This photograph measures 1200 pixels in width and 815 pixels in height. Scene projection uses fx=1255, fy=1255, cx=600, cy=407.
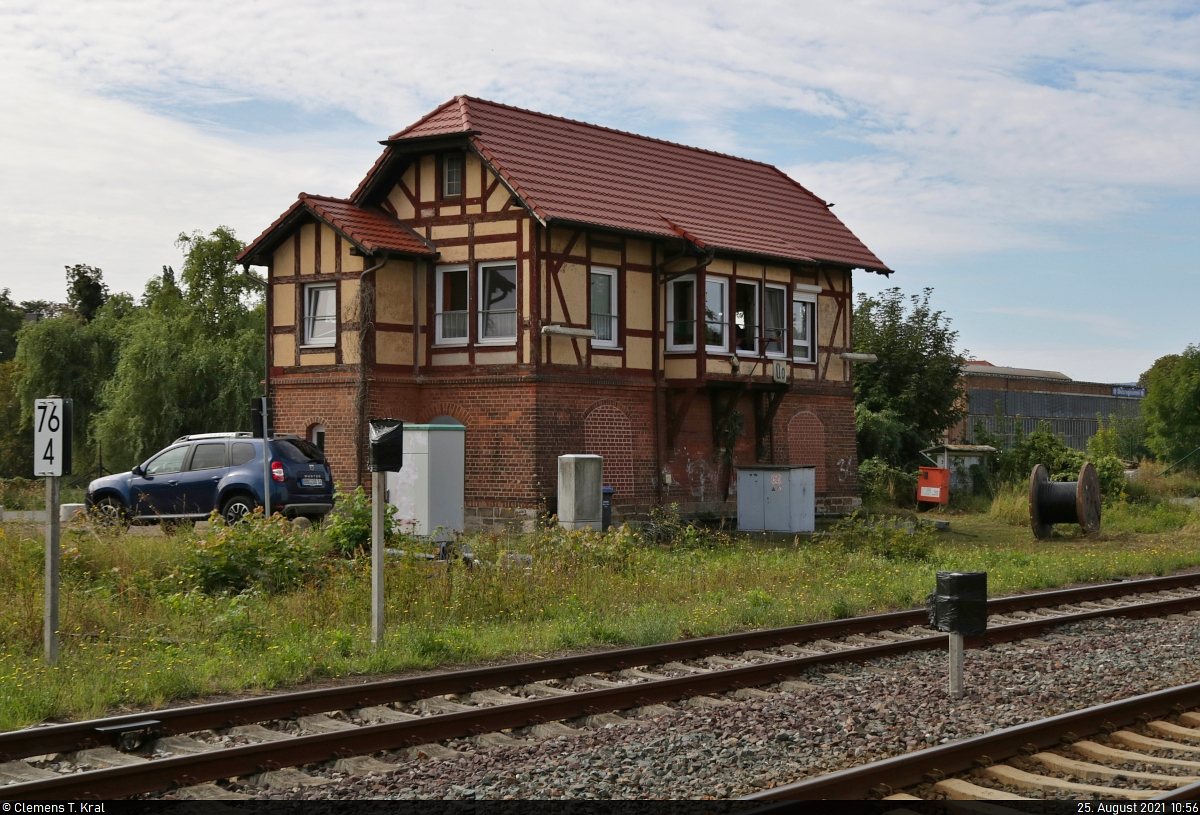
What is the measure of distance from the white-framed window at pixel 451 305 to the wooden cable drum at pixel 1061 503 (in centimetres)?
1143

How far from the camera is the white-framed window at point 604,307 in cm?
2477

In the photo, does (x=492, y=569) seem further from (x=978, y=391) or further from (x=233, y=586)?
(x=978, y=391)

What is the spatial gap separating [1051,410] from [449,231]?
44.8 metres

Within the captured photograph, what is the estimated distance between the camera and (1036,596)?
48.6 feet

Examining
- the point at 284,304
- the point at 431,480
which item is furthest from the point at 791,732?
the point at 284,304

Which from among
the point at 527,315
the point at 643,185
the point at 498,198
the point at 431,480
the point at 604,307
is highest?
the point at 643,185

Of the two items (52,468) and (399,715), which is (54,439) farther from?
(399,715)

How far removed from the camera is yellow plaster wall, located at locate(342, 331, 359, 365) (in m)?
24.1

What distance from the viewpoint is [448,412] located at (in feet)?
80.7

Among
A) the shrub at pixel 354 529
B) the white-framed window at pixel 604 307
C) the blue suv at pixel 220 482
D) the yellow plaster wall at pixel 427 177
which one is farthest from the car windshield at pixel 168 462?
the white-framed window at pixel 604 307

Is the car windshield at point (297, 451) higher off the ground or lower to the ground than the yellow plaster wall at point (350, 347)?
lower

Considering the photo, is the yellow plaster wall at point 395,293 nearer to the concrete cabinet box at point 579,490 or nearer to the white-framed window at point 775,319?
the concrete cabinet box at point 579,490

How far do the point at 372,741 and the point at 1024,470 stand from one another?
30.0 m

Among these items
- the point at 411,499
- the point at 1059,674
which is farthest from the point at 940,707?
the point at 411,499
